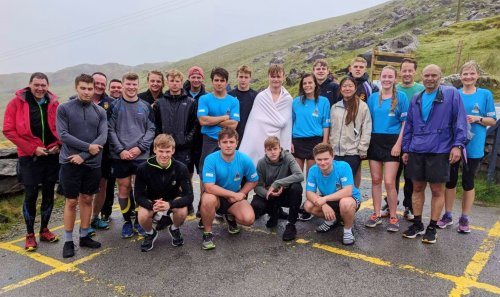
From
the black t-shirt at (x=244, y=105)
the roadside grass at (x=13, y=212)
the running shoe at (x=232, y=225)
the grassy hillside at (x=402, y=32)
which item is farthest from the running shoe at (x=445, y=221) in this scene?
the grassy hillside at (x=402, y=32)

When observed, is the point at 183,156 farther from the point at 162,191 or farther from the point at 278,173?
the point at 278,173

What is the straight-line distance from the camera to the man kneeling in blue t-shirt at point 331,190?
473 centimetres

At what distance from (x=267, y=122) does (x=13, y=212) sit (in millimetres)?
4516

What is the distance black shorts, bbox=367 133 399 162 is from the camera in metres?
5.04

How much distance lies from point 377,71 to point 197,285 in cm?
1863

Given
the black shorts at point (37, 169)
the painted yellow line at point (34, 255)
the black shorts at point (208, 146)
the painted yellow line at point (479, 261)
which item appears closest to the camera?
the painted yellow line at point (479, 261)

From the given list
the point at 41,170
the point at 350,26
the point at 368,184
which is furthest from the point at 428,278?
the point at 350,26

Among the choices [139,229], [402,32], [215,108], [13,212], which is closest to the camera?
[139,229]

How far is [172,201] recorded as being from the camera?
4.65m

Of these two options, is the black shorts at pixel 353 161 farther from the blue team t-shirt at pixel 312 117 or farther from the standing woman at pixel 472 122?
the standing woman at pixel 472 122

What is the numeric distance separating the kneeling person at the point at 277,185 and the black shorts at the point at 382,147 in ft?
3.39

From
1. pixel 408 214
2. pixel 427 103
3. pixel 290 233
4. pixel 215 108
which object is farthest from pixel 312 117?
pixel 408 214

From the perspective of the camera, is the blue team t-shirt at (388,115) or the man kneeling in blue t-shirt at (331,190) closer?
the man kneeling in blue t-shirt at (331,190)

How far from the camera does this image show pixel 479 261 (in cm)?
424
